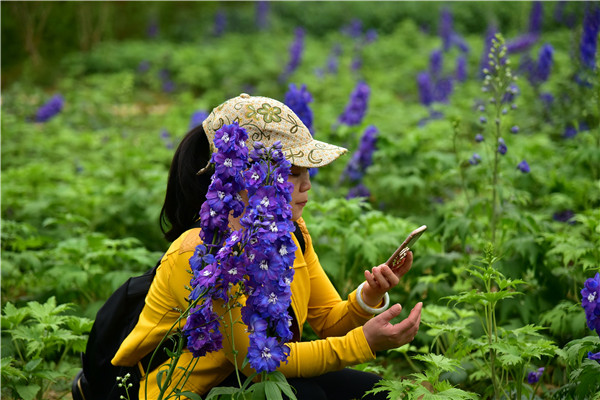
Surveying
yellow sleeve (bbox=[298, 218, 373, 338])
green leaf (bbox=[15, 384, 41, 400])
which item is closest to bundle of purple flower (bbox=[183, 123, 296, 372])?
yellow sleeve (bbox=[298, 218, 373, 338])

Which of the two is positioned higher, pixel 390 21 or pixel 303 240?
pixel 390 21

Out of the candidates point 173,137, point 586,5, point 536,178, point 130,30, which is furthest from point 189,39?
point 536,178

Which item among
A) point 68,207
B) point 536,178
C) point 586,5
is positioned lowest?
point 68,207

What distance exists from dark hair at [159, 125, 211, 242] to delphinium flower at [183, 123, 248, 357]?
436 millimetres

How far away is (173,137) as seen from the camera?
860 cm

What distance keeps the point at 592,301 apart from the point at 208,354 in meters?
1.37

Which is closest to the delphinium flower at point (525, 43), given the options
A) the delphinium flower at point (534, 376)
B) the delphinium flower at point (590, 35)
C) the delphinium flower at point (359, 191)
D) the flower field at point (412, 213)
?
the flower field at point (412, 213)

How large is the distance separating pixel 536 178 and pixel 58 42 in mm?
16242

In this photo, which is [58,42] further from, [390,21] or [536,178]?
[536,178]

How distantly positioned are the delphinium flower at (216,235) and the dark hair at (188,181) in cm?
44

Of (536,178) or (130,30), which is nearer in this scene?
(536,178)

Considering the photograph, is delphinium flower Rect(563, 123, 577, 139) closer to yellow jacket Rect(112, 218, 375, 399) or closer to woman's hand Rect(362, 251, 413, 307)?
woman's hand Rect(362, 251, 413, 307)

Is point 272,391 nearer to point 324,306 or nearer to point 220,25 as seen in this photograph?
point 324,306

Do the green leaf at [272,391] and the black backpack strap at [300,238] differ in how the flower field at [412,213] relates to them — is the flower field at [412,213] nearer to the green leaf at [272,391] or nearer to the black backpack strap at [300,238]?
the green leaf at [272,391]
